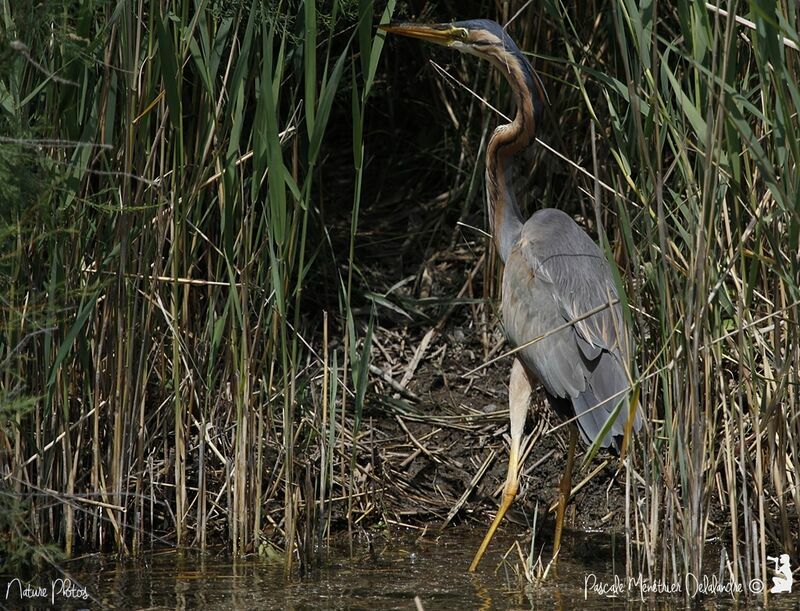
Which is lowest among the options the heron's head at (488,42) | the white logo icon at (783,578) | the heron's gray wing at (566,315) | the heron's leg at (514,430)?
the white logo icon at (783,578)

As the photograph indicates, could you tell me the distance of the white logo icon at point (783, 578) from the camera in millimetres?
3158

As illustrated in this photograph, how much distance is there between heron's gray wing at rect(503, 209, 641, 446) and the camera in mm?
3742

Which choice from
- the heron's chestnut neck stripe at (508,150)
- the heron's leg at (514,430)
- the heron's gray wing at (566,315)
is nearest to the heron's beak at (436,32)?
the heron's chestnut neck stripe at (508,150)

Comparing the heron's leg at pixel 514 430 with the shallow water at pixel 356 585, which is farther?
the heron's leg at pixel 514 430

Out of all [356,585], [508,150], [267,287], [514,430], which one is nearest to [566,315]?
[514,430]

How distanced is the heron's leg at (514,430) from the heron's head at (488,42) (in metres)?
1.07

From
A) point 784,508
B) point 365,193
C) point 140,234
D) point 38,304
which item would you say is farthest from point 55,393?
point 365,193

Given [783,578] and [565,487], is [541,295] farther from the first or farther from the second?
[783,578]

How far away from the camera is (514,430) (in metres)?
3.86

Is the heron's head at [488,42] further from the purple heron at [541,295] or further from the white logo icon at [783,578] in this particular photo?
the white logo icon at [783,578]

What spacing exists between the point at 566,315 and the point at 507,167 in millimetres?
704

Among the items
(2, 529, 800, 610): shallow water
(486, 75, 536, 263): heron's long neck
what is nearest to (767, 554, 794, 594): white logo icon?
(2, 529, 800, 610): shallow water

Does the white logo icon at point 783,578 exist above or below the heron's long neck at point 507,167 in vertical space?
below

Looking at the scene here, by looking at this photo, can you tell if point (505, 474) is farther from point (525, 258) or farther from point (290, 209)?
point (290, 209)
